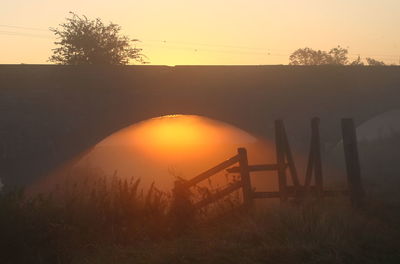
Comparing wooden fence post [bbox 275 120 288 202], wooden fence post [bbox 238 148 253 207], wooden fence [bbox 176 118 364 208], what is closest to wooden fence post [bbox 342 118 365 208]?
wooden fence [bbox 176 118 364 208]

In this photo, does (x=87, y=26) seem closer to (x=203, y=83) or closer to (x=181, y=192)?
(x=203, y=83)

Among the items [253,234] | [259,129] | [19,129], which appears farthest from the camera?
[259,129]

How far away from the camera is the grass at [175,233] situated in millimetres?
6723

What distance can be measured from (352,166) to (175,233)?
3.53 meters

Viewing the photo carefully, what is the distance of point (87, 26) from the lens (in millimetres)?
30016

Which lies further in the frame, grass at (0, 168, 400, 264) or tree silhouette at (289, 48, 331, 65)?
tree silhouette at (289, 48, 331, 65)

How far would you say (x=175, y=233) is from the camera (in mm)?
8438

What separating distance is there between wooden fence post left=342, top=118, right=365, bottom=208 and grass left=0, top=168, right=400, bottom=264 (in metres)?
0.26

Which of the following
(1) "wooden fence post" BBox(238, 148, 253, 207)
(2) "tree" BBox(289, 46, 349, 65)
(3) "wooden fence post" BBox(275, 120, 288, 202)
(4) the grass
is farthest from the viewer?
(2) "tree" BBox(289, 46, 349, 65)

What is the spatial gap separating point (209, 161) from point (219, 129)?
16.2 feet

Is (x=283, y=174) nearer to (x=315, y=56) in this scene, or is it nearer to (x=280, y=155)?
(x=280, y=155)

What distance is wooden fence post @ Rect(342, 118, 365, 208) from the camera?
30.9ft

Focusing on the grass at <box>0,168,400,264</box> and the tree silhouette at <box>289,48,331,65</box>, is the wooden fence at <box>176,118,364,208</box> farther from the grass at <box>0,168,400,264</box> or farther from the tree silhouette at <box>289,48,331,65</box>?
the tree silhouette at <box>289,48,331,65</box>

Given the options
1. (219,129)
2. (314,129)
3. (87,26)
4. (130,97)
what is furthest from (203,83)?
(219,129)
